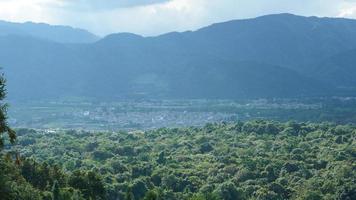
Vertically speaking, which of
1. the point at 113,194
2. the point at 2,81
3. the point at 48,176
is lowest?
the point at 113,194

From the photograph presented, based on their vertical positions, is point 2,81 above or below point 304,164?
above

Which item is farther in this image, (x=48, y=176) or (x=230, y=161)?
(x=230, y=161)

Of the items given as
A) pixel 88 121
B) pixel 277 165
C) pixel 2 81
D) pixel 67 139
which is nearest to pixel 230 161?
pixel 277 165

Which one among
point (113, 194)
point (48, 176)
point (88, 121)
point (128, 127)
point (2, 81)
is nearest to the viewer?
point (2, 81)

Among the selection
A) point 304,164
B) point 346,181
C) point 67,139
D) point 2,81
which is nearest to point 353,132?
point 304,164

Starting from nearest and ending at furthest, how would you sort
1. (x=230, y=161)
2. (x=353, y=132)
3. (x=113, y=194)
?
(x=113, y=194), (x=230, y=161), (x=353, y=132)

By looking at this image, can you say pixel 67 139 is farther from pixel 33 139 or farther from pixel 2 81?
pixel 2 81
